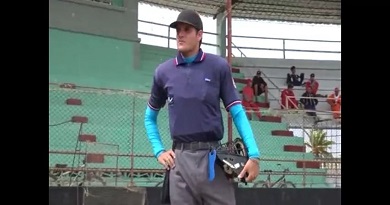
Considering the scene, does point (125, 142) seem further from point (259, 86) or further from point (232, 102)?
point (232, 102)

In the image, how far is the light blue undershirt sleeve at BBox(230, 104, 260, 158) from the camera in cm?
347

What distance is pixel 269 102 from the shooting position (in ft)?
54.0

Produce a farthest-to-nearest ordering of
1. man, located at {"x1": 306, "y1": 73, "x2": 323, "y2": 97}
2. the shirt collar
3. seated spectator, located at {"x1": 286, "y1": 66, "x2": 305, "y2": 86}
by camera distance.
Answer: seated spectator, located at {"x1": 286, "y1": 66, "x2": 305, "y2": 86}
man, located at {"x1": 306, "y1": 73, "x2": 323, "y2": 97}
the shirt collar

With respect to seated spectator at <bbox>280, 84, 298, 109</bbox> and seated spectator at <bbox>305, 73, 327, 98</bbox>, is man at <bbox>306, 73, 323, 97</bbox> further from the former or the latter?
seated spectator at <bbox>280, 84, 298, 109</bbox>

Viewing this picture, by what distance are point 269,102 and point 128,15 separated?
196 inches

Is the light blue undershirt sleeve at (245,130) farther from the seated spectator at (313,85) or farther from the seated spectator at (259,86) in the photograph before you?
the seated spectator at (313,85)

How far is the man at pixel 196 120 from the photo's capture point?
3428 mm

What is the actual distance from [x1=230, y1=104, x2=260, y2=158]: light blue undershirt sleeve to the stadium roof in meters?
11.9

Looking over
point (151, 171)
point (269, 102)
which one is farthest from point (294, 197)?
point (269, 102)

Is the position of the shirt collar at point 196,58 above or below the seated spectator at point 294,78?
below

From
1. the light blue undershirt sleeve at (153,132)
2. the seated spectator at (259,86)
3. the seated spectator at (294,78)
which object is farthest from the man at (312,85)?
the light blue undershirt sleeve at (153,132)

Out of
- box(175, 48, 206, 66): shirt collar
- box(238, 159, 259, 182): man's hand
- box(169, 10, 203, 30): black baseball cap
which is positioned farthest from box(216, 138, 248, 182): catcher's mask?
box(169, 10, 203, 30): black baseball cap

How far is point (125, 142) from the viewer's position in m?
10.5
